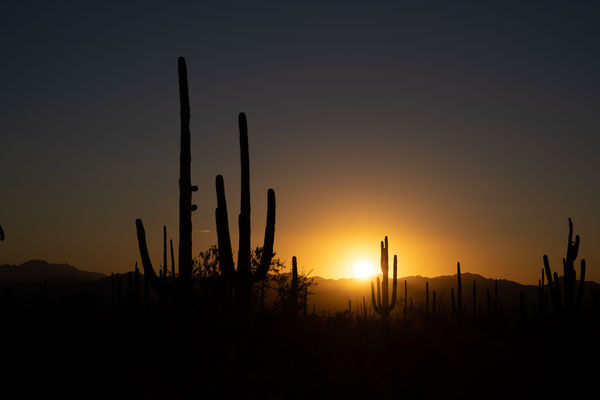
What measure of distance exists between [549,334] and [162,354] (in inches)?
586

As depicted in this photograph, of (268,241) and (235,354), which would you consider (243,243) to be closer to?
(268,241)

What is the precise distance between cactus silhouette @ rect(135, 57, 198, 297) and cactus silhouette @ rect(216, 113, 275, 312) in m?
0.82

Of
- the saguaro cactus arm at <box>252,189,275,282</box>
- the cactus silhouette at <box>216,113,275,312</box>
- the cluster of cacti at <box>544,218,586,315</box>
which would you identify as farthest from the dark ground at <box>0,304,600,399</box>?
the cluster of cacti at <box>544,218,586,315</box>

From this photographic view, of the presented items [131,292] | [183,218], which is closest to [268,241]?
[183,218]

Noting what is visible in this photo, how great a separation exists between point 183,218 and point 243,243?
169 cm

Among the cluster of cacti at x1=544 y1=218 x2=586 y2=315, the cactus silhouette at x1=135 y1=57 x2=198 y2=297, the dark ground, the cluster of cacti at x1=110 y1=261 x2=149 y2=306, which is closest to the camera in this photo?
the dark ground

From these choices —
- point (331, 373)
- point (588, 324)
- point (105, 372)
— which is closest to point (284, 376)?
point (331, 373)

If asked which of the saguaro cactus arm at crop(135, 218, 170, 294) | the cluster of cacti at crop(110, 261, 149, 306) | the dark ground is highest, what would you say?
the saguaro cactus arm at crop(135, 218, 170, 294)

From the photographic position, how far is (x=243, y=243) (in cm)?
1499

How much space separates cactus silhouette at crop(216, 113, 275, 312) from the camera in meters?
14.8

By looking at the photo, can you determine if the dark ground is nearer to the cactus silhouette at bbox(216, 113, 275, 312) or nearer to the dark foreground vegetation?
the dark foreground vegetation

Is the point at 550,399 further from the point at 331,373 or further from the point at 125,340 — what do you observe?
the point at 125,340

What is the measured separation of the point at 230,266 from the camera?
14812 mm

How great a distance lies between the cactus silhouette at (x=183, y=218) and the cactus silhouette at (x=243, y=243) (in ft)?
2.70
